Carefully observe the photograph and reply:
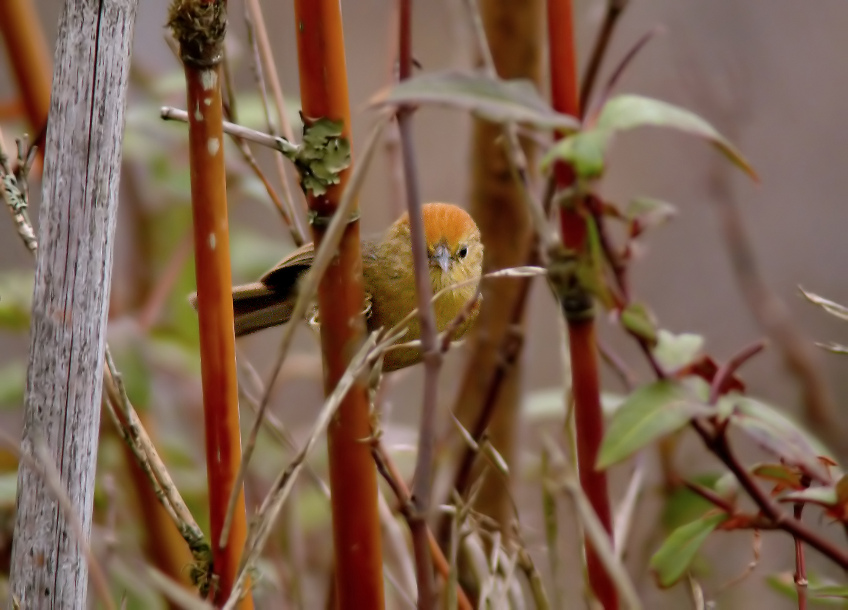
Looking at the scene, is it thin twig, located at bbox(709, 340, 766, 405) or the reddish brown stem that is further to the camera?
the reddish brown stem

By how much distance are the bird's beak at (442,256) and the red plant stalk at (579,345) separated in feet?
4.54

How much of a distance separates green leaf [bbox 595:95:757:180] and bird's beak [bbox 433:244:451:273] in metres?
1.53

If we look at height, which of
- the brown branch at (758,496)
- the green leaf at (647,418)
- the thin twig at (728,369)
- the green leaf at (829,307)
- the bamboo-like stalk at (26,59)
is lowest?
the brown branch at (758,496)

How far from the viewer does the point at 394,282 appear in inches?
72.5

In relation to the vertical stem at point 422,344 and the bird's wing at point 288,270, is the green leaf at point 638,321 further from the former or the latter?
the bird's wing at point 288,270

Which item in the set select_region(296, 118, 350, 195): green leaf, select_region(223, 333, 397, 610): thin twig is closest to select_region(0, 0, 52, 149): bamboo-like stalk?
select_region(296, 118, 350, 195): green leaf

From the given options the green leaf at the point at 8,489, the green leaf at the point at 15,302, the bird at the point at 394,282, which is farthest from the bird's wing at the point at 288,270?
the green leaf at the point at 8,489

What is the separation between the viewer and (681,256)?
441 cm

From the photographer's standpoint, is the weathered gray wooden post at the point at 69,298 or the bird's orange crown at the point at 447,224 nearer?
the weathered gray wooden post at the point at 69,298

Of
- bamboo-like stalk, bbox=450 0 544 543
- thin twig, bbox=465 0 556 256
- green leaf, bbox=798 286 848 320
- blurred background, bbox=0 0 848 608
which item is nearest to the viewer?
thin twig, bbox=465 0 556 256

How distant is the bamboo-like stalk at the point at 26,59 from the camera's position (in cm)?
175

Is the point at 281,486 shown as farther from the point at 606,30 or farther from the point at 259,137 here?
Result: the point at 606,30

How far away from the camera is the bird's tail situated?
192 centimetres

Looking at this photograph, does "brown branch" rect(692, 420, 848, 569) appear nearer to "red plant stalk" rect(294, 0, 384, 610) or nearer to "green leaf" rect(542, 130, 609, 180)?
"green leaf" rect(542, 130, 609, 180)
